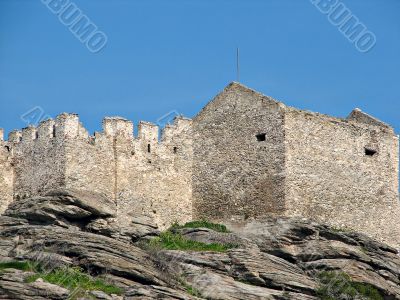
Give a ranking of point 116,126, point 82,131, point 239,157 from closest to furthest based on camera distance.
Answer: point 82,131
point 116,126
point 239,157

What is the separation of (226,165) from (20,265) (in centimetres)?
1455

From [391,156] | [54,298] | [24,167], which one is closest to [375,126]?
[391,156]

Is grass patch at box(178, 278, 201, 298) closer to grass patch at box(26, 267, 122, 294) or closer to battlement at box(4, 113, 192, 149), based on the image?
grass patch at box(26, 267, 122, 294)

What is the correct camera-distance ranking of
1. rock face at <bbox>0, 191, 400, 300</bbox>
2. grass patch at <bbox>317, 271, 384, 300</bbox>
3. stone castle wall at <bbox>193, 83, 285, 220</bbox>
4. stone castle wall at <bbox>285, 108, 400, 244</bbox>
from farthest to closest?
stone castle wall at <bbox>285, 108, 400, 244</bbox>
stone castle wall at <bbox>193, 83, 285, 220</bbox>
grass patch at <bbox>317, 271, 384, 300</bbox>
rock face at <bbox>0, 191, 400, 300</bbox>

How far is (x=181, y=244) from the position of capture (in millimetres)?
58438

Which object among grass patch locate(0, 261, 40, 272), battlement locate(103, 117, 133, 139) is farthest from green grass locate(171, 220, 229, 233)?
grass patch locate(0, 261, 40, 272)

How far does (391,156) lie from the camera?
66312 millimetres

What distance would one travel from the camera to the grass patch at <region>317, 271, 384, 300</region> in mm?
57250

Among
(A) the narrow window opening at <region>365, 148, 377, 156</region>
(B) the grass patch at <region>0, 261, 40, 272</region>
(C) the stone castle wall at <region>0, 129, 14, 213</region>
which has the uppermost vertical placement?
(A) the narrow window opening at <region>365, 148, 377, 156</region>

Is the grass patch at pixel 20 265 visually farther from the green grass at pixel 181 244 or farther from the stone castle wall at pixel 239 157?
the stone castle wall at pixel 239 157

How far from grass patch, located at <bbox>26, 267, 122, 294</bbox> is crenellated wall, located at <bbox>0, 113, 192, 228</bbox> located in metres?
7.71

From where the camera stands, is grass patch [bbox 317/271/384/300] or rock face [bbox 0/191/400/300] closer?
rock face [bbox 0/191/400/300]

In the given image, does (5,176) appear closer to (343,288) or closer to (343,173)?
(343,173)

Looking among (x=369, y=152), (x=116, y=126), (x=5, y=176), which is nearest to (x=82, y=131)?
(x=116, y=126)
